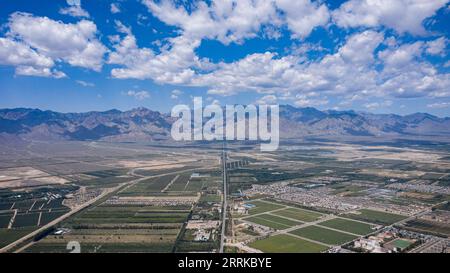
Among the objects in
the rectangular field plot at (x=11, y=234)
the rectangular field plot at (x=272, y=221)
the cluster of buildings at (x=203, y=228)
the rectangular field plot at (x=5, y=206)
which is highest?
the rectangular field plot at (x=5, y=206)

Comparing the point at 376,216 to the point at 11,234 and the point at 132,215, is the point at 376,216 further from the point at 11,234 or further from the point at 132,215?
the point at 11,234

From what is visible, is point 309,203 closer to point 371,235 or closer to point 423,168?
point 371,235

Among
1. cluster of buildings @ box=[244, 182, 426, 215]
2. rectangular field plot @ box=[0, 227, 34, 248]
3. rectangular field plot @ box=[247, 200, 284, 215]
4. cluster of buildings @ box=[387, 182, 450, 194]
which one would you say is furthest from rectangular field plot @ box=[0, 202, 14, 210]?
cluster of buildings @ box=[387, 182, 450, 194]

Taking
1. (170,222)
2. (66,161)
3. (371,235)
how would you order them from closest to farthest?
1. (371,235)
2. (170,222)
3. (66,161)

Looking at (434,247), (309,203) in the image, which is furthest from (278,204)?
(434,247)

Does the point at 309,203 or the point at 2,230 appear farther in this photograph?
the point at 309,203

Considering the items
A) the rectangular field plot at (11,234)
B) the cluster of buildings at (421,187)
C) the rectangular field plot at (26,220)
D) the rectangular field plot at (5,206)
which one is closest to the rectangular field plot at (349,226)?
the cluster of buildings at (421,187)

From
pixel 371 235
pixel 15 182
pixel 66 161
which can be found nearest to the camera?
pixel 371 235

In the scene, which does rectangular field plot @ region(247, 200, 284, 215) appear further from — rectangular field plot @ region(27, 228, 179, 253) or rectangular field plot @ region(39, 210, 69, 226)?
rectangular field plot @ region(39, 210, 69, 226)

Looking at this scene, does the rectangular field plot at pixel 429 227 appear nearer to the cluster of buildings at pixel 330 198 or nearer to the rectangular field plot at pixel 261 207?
the cluster of buildings at pixel 330 198
